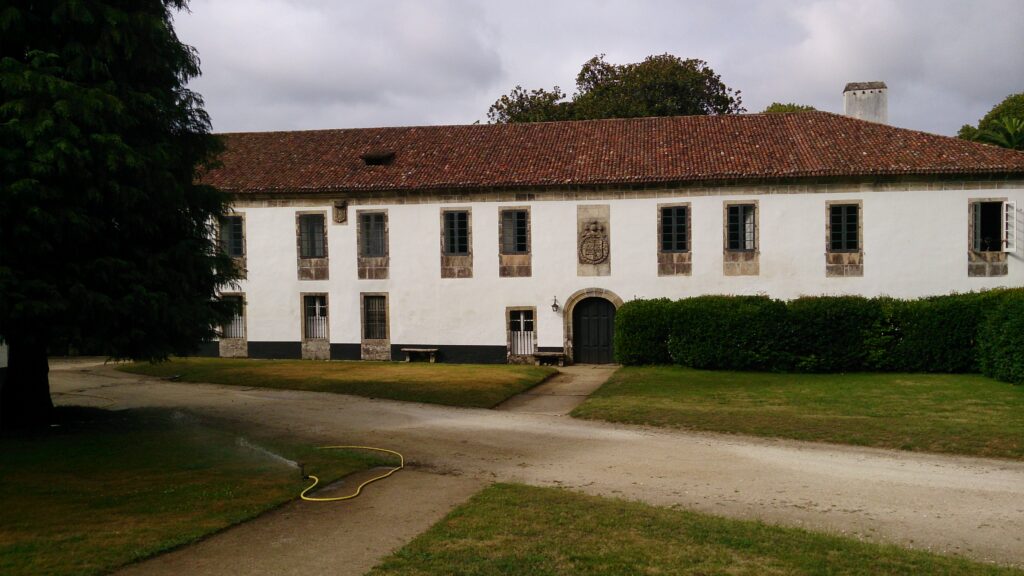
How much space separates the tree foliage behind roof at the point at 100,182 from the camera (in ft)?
36.3

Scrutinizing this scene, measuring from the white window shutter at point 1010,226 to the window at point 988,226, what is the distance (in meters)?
0.16

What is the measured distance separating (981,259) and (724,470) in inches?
700

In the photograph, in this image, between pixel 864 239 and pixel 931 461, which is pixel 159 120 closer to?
pixel 931 461

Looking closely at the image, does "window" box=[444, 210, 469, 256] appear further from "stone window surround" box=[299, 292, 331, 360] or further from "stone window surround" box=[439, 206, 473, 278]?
"stone window surround" box=[299, 292, 331, 360]

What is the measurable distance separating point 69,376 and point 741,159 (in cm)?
2126

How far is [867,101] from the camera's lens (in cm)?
2769

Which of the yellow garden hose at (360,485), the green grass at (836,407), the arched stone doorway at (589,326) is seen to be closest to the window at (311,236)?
the arched stone doorway at (589,326)

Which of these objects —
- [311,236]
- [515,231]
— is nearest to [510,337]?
[515,231]

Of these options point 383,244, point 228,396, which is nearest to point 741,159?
point 383,244

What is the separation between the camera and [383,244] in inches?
1071

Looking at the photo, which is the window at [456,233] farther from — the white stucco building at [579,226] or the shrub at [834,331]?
the shrub at [834,331]

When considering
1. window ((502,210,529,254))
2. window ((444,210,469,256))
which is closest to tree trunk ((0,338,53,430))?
window ((444,210,469,256))

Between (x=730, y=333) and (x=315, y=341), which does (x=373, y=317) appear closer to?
(x=315, y=341)

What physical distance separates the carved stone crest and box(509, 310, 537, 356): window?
2.65 meters
